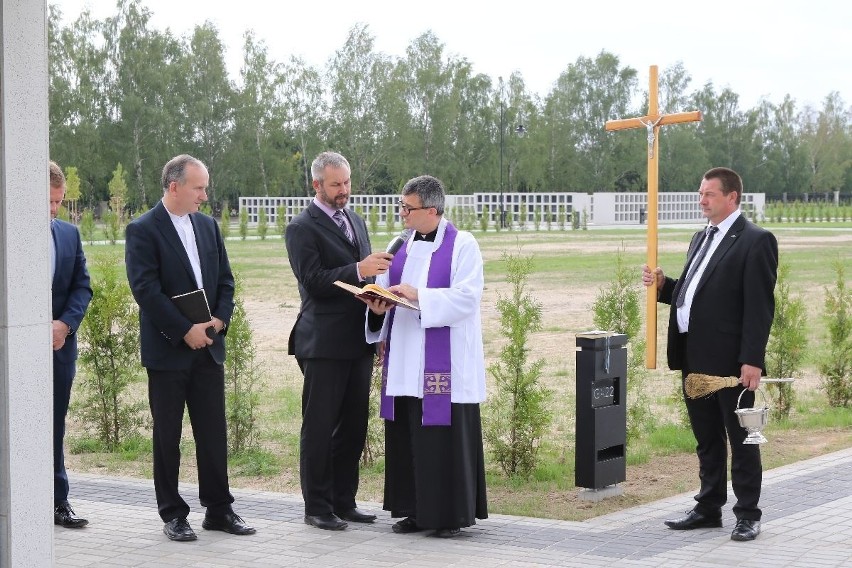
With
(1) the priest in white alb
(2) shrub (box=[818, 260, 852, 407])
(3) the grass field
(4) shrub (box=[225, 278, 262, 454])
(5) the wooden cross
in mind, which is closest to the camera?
(1) the priest in white alb

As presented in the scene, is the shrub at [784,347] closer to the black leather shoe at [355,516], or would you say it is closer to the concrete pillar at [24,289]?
the black leather shoe at [355,516]

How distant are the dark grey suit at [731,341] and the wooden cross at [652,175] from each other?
70 cm

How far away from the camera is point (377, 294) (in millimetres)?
5945

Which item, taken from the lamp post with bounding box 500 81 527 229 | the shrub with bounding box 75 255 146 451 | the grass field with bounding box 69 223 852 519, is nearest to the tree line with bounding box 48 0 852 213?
the lamp post with bounding box 500 81 527 229

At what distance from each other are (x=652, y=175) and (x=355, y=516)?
9.98 ft

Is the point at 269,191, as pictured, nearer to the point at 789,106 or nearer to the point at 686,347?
the point at 789,106

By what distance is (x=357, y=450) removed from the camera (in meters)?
6.74

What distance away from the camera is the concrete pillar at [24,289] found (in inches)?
173

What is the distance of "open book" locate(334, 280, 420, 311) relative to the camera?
593 centimetres

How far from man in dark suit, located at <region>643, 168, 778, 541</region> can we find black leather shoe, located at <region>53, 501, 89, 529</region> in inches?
127

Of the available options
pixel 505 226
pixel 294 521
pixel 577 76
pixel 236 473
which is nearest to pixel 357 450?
pixel 294 521

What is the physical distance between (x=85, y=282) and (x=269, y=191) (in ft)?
205

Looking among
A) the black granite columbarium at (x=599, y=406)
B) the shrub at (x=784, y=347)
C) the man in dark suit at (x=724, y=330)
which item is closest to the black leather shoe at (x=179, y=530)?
the black granite columbarium at (x=599, y=406)

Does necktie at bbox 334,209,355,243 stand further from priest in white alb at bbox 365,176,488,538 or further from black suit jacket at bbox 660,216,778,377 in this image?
black suit jacket at bbox 660,216,778,377
